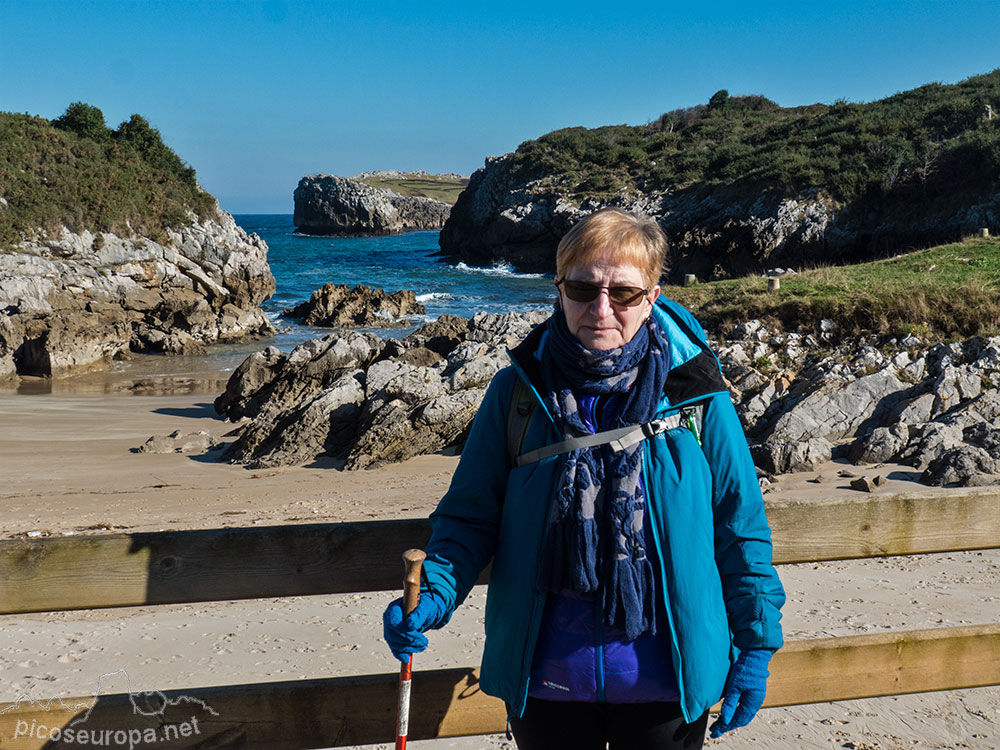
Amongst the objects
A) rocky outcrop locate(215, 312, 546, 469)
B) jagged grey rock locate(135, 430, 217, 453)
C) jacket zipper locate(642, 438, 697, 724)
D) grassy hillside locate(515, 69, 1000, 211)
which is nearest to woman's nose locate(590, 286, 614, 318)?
jacket zipper locate(642, 438, 697, 724)

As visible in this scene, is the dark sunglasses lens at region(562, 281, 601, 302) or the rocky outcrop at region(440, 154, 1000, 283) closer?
the dark sunglasses lens at region(562, 281, 601, 302)

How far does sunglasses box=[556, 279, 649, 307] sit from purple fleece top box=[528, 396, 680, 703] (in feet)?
1.86

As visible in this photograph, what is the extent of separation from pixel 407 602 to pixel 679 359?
0.95 m

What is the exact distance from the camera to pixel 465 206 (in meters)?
68.1

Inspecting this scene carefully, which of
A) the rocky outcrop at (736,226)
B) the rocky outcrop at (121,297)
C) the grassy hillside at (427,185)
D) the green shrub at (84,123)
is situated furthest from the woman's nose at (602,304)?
the grassy hillside at (427,185)

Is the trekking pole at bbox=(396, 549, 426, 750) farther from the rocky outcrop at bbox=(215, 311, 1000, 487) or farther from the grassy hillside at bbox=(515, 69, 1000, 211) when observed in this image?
the grassy hillside at bbox=(515, 69, 1000, 211)

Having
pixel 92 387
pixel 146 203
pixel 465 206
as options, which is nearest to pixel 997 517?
pixel 92 387

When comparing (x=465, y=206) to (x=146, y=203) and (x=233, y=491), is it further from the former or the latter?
(x=233, y=491)

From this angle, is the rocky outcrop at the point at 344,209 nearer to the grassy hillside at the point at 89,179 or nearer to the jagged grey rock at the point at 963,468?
the grassy hillside at the point at 89,179

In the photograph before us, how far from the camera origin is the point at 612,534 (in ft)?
6.47

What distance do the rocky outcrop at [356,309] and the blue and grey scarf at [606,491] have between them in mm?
30129

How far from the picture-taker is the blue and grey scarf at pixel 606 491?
1.96 meters

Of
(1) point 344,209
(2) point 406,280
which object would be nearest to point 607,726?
(2) point 406,280

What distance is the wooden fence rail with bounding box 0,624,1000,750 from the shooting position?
7.45 feet
